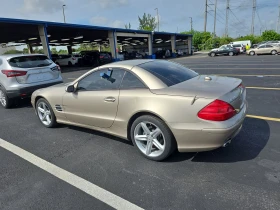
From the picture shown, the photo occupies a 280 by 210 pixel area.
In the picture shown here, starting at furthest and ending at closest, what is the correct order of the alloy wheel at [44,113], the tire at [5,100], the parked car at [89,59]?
the parked car at [89,59]
the tire at [5,100]
the alloy wheel at [44,113]

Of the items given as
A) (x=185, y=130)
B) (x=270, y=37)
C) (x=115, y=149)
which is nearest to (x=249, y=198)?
(x=185, y=130)

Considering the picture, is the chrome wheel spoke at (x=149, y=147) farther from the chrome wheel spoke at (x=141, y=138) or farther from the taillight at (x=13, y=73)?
the taillight at (x=13, y=73)

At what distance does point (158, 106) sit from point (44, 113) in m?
3.07

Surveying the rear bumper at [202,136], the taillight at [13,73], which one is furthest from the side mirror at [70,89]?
the taillight at [13,73]

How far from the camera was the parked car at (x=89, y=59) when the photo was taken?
23656 millimetres

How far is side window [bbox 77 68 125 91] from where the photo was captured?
3.53 meters

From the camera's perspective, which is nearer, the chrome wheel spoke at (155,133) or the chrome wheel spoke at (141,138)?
the chrome wheel spoke at (155,133)

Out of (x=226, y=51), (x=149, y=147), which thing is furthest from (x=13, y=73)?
A: (x=226, y=51)

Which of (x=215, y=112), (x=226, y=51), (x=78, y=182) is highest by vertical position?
(x=226, y=51)

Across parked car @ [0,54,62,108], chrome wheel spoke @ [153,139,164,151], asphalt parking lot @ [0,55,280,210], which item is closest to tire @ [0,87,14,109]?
parked car @ [0,54,62,108]

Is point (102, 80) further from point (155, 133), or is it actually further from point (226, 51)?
point (226, 51)

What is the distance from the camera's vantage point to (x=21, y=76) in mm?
6043

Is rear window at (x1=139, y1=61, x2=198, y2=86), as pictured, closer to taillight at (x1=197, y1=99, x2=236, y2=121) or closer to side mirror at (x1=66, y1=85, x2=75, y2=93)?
taillight at (x1=197, y1=99, x2=236, y2=121)

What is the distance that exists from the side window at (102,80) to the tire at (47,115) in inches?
43.7
